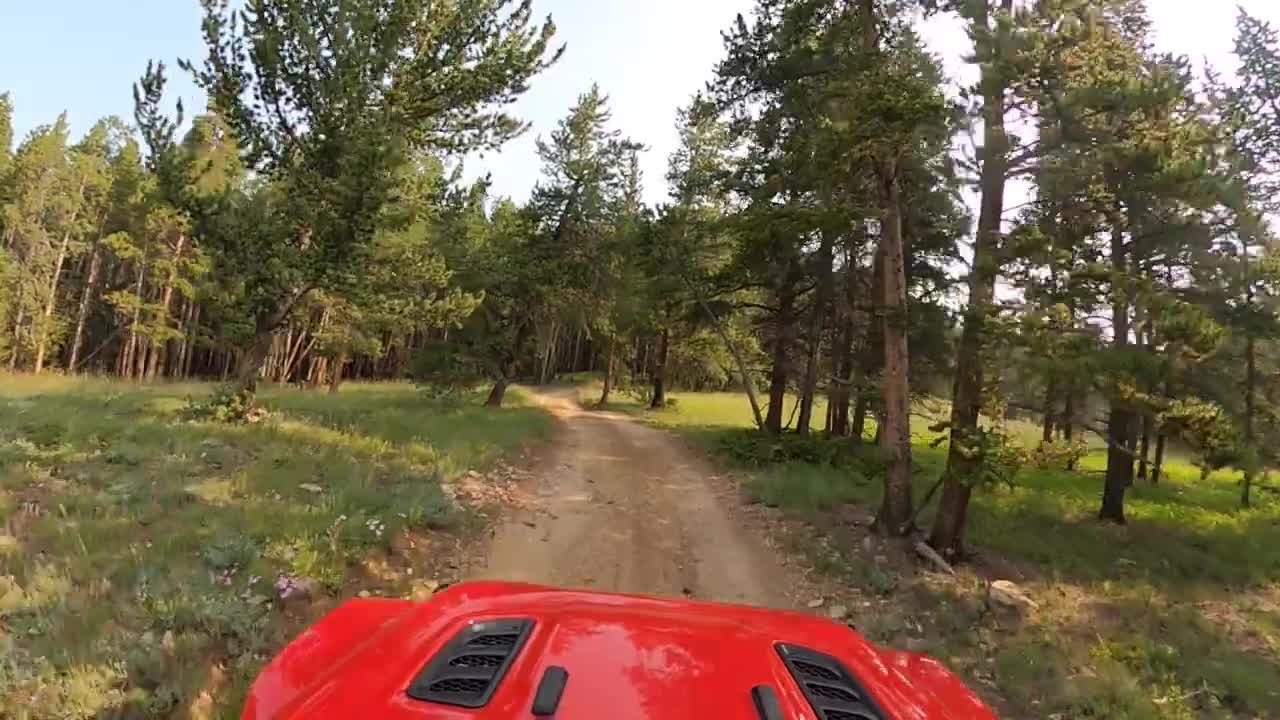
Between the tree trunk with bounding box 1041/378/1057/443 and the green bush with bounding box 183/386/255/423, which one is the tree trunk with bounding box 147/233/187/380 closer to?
the green bush with bounding box 183/386/255/423

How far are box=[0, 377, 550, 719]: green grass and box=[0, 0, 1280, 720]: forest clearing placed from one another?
42 mm

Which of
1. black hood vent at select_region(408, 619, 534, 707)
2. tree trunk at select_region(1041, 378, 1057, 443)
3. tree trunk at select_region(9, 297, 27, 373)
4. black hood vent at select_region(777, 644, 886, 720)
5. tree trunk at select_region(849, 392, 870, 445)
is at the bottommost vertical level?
tree trunk at select_region(9, 297, 27, 373)

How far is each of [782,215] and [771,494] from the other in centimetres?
499

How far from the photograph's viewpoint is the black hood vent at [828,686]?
210 cm

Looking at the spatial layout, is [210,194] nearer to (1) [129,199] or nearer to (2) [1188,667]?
(2) [1188,667]

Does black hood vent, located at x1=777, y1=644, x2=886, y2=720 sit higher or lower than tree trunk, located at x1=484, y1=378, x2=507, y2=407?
higher

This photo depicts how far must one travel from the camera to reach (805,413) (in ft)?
62.3

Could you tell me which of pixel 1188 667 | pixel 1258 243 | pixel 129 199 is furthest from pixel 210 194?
pixel 129 199

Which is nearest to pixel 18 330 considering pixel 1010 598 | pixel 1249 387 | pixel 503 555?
pixel 503 555

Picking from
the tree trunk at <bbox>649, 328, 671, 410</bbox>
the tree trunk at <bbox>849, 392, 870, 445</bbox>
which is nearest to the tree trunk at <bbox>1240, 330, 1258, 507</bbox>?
the tree trunk at <bbox>849, 392, 870, 445</bbox>

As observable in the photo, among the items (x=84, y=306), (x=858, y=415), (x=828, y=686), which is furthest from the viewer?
(x=84, y=306)

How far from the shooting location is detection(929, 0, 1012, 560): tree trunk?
8.99 m

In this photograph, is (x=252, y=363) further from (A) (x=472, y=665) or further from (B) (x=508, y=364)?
(A) (x=472, y=665)

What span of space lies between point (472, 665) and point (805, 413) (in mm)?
17616
